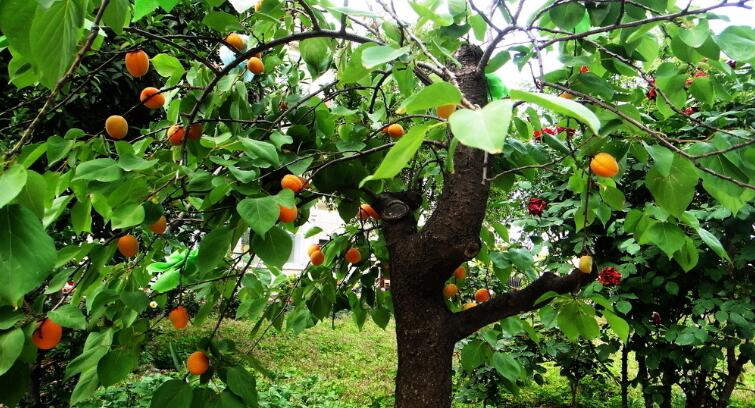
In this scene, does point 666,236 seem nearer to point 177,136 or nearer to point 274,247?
point 274,247

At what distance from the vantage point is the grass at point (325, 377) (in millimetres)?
3395

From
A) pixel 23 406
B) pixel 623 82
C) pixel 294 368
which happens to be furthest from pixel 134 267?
pixel 294 368

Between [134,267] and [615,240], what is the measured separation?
2.56 m

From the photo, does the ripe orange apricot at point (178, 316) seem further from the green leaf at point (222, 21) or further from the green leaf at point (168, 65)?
the green leaf at point (222, 21)

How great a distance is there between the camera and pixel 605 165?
3.03ft

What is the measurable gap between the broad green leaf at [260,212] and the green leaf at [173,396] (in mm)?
407

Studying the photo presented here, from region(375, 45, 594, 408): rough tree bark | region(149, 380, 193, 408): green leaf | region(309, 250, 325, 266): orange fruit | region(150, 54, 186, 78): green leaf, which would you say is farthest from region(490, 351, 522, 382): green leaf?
region(150, 54, 186, 78): green leaf

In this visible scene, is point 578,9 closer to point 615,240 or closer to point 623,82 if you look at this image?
point 615,240

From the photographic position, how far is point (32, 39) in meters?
0.49

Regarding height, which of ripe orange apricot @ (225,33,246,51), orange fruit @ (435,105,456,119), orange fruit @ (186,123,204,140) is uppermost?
ripe orange apricot @ (225,33,246,51)

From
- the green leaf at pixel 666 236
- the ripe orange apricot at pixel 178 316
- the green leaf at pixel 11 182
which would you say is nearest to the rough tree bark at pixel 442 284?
the green leaf at pixel 666 236

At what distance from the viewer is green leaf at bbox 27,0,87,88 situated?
50cm

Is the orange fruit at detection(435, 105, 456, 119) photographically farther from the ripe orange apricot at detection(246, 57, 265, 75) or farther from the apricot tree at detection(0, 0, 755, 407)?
the ripe orange apricot at detection(246, 57, 265, 75)

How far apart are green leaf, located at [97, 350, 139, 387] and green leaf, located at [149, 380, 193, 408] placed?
0.33 ft
